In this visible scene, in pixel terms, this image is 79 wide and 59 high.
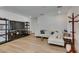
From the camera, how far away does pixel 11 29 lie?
2.29 meters

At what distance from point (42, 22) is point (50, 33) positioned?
1.40ft

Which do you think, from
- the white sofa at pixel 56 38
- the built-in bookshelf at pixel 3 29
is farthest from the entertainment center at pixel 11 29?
the white sofa at pixel 56 38

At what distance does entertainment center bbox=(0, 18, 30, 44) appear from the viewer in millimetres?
2194

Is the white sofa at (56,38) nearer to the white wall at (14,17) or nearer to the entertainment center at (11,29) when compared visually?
the entertainment center at (11,29)

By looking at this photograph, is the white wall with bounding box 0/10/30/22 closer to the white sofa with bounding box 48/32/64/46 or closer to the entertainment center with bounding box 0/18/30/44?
the entertainment center with bounding box 0/18/30/44

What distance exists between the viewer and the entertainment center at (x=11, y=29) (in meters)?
2.19

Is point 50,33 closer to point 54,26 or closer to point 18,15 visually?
point 54,26

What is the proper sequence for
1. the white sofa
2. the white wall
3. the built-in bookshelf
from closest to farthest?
1. the built-in bookshelf
2. the white wall
3. the white sofa

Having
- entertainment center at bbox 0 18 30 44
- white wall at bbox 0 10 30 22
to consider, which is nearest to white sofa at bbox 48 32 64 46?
entertainment center at bbox 0 18 30 44

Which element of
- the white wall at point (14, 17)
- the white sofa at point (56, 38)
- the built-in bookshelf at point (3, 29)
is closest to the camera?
the built-in bookshelf at point (3, 29)

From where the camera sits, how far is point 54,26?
2.29 meters

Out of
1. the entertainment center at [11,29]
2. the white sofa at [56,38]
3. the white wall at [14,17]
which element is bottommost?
the white sofa at [56,38]

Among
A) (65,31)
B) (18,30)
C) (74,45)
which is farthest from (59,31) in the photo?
(18,30)

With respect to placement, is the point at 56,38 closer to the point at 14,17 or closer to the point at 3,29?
the point at 14,17
